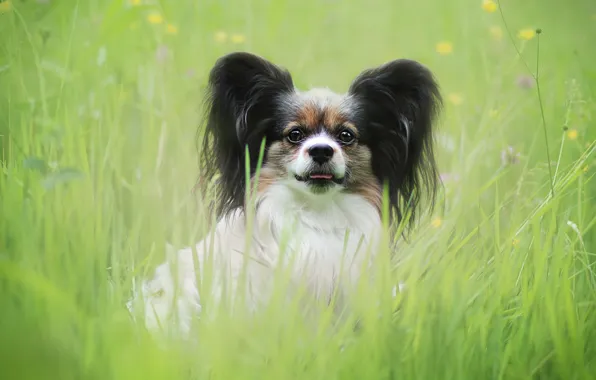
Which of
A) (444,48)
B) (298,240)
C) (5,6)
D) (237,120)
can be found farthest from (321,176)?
(5,6)

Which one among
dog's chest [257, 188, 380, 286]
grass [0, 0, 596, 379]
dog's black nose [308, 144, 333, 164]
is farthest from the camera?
dog's chest [257, 188, 380, 286]

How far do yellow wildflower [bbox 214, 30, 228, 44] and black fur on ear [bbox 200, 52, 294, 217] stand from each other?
0.88ft

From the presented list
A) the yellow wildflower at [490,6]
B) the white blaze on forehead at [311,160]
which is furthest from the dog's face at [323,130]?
the yellow wildflower at [490,6]

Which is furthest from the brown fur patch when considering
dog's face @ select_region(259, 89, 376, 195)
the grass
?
the grass

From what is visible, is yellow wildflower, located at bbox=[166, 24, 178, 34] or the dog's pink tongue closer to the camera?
the dog's pink tongue

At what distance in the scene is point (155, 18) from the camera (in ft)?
9.21

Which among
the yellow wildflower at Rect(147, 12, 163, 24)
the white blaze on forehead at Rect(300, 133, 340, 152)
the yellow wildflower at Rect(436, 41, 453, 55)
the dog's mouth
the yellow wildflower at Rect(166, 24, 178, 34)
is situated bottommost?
the dog's mouth

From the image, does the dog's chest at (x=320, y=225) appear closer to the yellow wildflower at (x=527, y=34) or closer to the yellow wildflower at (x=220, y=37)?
the yellow wildflower at (x=220, y=37)

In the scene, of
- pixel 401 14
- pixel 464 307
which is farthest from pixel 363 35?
pixel 464 307

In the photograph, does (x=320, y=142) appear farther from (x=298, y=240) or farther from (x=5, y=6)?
(x=5, y=6)

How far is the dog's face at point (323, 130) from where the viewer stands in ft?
8.57

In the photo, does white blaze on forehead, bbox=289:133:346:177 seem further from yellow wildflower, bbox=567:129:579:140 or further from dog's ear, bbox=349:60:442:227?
yellow wildflower, bbox=567:129:579:140

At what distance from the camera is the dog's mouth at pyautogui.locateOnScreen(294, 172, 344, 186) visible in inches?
102

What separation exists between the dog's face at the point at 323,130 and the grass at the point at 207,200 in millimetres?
110
